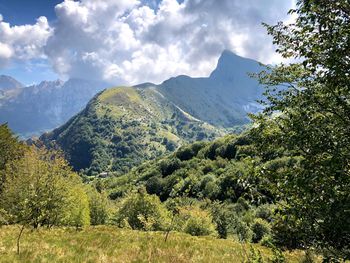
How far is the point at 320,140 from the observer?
6.76m

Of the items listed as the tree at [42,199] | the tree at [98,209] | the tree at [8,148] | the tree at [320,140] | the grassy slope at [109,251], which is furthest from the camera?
the tree at [98,209]

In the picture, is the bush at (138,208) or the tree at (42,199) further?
the bush at (138,208)

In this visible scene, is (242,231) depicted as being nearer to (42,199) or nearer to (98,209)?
(42,199)

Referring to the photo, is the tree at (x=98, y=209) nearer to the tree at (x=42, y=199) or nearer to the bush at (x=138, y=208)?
the bush at (x=138, y=208)

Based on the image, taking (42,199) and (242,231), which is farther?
(242,231)

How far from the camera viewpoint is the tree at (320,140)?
6.33 metres

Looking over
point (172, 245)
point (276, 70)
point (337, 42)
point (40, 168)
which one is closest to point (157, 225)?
point (40, 168)

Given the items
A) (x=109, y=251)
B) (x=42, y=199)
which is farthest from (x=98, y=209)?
(x=109, y=251)

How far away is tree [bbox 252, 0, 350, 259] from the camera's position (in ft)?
20.8

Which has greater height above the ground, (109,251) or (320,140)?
(320,140)

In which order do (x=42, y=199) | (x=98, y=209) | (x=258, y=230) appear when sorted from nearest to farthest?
(x=42, y=199)
(x=258, y=230)
(x=98, y=209)

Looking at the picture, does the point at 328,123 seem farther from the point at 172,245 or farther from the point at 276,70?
the point at 172,245

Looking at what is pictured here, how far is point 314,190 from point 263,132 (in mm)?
2314

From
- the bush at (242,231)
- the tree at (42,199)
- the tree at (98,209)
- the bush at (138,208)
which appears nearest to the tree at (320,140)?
the bush at (242,231)
